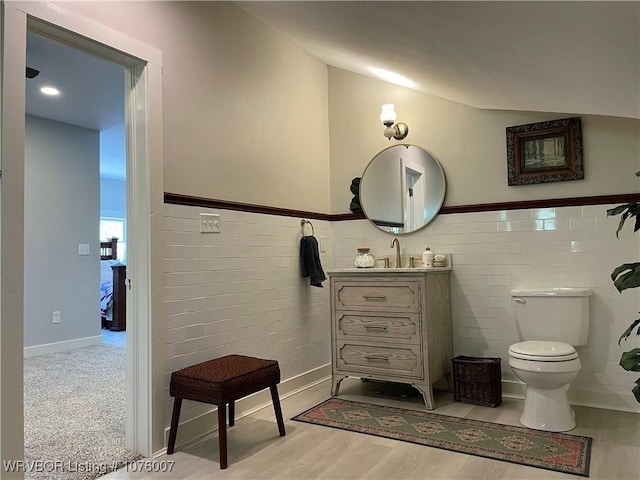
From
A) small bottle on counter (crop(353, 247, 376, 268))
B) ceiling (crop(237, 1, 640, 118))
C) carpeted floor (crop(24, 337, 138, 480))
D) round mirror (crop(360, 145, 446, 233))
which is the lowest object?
carpeted floor (crop(24, 337, 138, 480))

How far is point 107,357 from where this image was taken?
459 cm

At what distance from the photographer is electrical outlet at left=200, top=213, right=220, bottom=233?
8.91 feet

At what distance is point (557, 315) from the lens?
2.90 meters

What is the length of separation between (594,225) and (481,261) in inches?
28.9

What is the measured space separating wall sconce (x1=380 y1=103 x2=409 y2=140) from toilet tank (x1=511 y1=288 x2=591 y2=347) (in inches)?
58.6

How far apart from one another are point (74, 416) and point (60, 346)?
7.99ft

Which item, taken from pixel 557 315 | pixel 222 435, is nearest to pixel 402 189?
pixel 557 315

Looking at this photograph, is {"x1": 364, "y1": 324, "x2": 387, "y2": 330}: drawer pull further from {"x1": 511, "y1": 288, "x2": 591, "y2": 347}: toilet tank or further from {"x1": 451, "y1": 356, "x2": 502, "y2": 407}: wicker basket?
{"x1": 511, "y1": 288, "x2": 591, "y2": 347}: toilet tank

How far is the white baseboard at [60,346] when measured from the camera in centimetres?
472

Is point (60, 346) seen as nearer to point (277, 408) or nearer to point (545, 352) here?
point (277, 408)

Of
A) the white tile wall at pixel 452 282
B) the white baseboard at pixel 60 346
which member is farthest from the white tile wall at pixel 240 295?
the white baseboard at pixel 60 346

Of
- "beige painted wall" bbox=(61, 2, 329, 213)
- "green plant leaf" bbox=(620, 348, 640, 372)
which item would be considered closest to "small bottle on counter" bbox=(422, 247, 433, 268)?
"beige painted wall" bbox=(61, 2, 329, 213)

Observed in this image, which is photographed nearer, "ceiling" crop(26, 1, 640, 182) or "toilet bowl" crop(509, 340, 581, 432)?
"ceiling" crop(26, 1, 640, 182)

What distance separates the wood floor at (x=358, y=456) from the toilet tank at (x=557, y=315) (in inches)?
18.5
